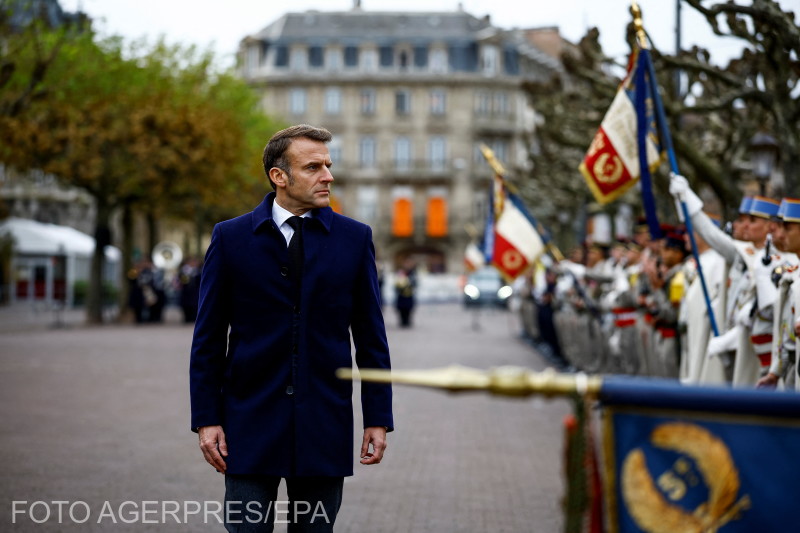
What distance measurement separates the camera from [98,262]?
1513 inches

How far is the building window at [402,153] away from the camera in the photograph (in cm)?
8625

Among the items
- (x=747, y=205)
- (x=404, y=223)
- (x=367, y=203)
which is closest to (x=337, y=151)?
(x=367, y=203)

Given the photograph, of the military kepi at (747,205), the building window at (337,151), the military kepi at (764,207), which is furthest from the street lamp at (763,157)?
the building window at (337,151)

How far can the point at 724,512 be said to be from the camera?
2.53 meters

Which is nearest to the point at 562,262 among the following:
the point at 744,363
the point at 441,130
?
the point at 744,363

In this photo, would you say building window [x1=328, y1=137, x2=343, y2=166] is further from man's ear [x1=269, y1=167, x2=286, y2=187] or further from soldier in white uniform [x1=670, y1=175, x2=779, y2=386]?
man's ear [x1=269, y1=167, x2=286, y2=187]

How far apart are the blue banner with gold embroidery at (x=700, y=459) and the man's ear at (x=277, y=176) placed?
211 cm

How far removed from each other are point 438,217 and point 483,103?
27.2ft

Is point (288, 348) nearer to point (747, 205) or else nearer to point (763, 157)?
point (747, 205)

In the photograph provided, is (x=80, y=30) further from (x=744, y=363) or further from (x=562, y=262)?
(x=744, y=363)

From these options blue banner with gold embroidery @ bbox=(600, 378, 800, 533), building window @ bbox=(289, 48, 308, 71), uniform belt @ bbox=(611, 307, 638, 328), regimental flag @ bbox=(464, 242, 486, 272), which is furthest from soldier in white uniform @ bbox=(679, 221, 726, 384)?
building window @ bbox=(289, 48, 308, 71)

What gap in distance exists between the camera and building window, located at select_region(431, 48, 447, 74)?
85750 mm

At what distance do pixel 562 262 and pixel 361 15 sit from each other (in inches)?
2676

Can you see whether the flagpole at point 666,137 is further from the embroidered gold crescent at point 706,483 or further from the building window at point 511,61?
the building window at point 511,61
